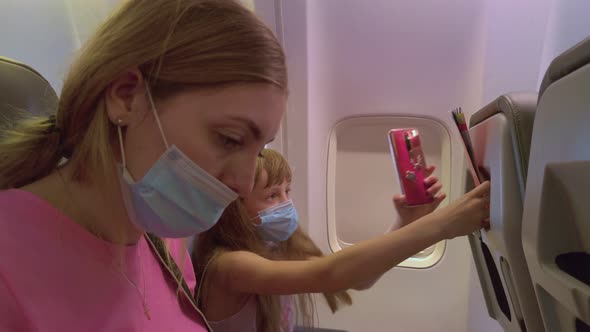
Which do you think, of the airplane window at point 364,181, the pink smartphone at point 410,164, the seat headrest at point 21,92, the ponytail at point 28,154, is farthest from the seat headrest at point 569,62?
the airplane window at point 364,181

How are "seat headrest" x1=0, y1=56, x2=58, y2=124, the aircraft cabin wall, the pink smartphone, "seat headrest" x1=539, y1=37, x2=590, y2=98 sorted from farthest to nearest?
the aircraft cabin wall, the pink smartphone, "seat headrest" x1=0, y1=56, x2=58, y2=124, "seat headrest" x1=539, y1=37, x2=590, y2=98

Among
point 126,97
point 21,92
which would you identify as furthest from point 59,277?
point 21,92

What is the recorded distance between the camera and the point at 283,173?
1430mm

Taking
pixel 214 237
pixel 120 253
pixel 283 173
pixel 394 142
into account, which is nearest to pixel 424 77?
pixel 394 142

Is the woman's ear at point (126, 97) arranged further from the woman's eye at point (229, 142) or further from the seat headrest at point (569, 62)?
the seat headrest at point (569, 62)

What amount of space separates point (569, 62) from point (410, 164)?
2.39 feet

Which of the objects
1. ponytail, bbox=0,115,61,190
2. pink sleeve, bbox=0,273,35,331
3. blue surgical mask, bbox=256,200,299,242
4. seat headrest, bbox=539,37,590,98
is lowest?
blue surgical mask, bbox=256,200,299,242

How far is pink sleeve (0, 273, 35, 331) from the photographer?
21.2 inches

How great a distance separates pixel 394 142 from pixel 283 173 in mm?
409

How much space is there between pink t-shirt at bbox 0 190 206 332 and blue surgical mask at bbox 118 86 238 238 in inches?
3.8

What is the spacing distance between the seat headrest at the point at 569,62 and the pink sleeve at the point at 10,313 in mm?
830

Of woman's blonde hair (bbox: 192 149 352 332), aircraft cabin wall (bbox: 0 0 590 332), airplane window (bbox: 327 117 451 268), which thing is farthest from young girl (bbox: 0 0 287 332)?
airplane window (bbox: 327 117 451 268)

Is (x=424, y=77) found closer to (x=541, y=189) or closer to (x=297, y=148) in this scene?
(x=297, y=148)

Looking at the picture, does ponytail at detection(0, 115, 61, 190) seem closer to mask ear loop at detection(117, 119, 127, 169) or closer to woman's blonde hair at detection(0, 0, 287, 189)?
woman's blonde hair at detection(0, 0, 287, 189)
